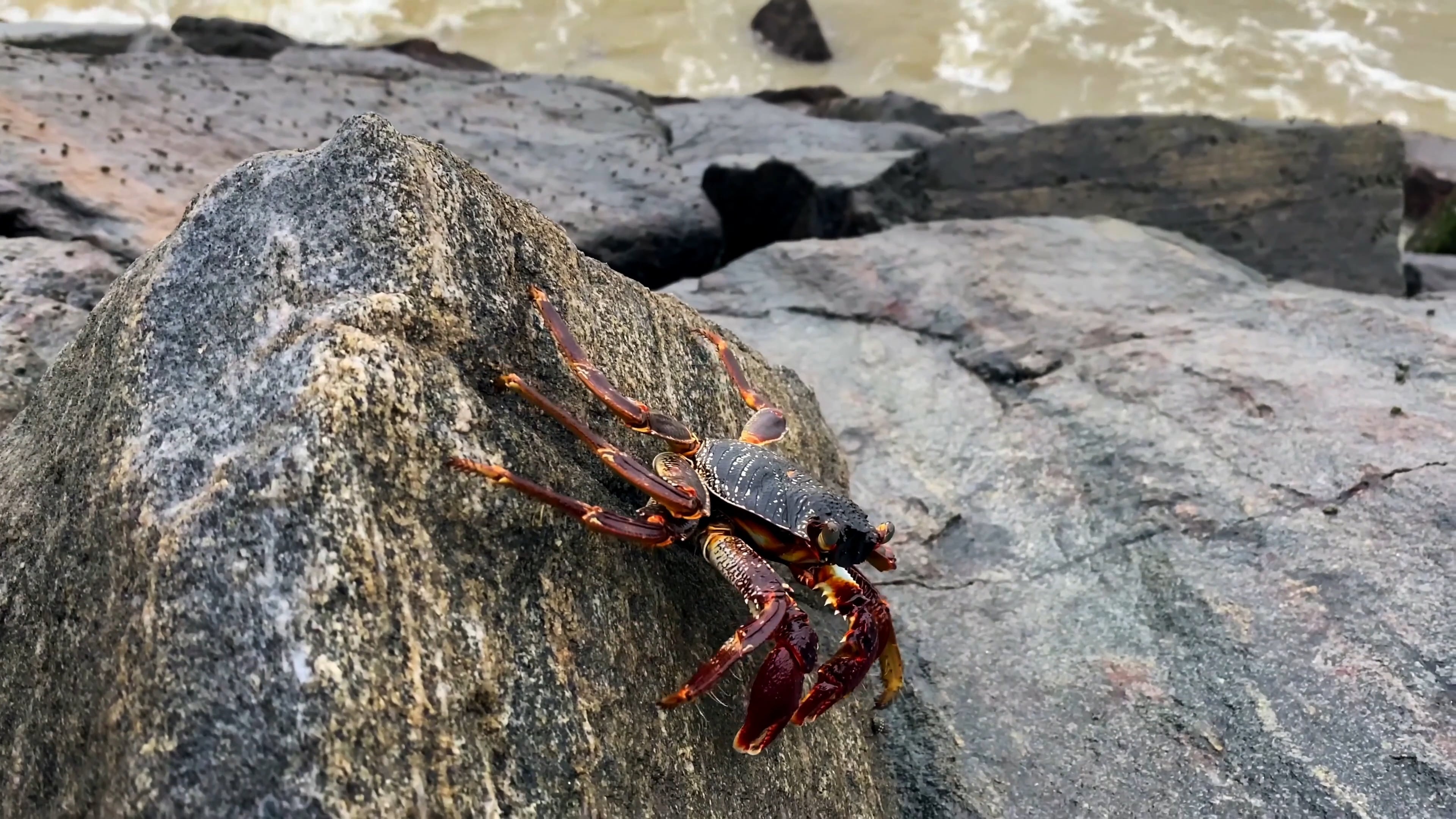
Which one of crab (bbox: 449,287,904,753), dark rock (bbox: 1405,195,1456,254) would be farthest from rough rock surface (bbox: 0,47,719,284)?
dark rock (bbox: 1405,195,1456,254)

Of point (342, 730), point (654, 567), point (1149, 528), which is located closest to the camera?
point (342, 730)

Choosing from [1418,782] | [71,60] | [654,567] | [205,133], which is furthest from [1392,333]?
[71,60]

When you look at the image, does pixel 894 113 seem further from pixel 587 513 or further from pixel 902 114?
pixel 587 513

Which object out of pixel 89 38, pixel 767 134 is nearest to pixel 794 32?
pixel 767 134

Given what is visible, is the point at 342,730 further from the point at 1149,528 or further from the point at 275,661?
the point at 1149,528

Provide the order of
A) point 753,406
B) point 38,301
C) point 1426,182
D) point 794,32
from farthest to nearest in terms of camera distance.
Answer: point 794,32
point 1426,182
point 38,301
point 753,406

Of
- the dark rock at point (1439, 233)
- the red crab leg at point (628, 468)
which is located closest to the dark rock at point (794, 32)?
the dark rock at point (1439, 233)

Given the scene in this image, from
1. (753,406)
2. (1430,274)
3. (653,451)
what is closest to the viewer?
(653,451)
